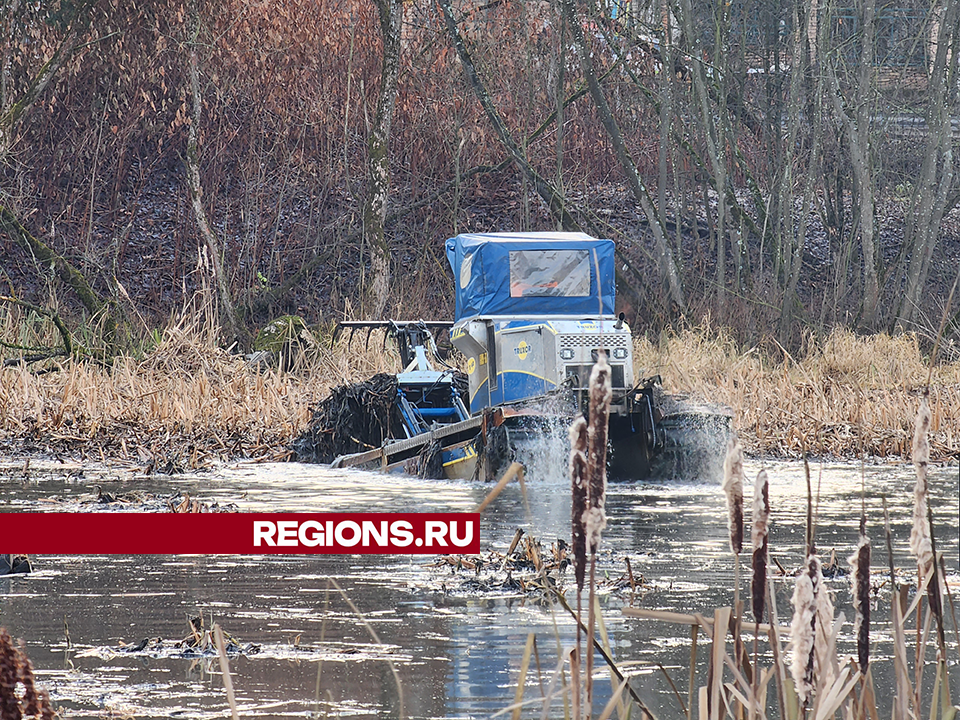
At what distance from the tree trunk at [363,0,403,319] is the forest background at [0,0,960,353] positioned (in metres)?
0.04

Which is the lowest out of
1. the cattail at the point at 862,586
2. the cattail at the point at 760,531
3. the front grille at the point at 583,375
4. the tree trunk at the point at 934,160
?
the cattail at the point at 862,586

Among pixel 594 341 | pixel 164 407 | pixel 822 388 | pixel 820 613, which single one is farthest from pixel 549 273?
pixel 820 613

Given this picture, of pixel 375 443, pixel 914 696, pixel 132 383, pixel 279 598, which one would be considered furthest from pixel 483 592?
pixel 132 383

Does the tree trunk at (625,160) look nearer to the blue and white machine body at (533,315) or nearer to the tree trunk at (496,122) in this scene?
the tree trunk at (496,122)

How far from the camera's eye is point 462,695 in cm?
538

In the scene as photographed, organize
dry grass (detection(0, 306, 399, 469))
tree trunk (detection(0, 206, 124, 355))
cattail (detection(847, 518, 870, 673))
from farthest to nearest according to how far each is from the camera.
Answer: tree trunk (detection(0, 206, 124, 355)), dry grass (detection(0, 306, 399, 469)), cattail (detection(847, 518, 870, 673))

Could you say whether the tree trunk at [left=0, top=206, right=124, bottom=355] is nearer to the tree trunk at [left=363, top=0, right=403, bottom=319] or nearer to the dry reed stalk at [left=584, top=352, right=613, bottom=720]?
the tree trunk at [left=363, top=0, right=403, bottom=319]

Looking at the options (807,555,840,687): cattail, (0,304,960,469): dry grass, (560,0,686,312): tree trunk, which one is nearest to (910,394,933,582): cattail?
(807,555,840,687): cattail

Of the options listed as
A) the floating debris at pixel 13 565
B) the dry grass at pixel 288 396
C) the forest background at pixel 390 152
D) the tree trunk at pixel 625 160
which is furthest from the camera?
the forest background at pixel 390 152

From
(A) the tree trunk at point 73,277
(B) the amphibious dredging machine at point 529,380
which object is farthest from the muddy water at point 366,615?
(A) the tree trunk at point 73,277

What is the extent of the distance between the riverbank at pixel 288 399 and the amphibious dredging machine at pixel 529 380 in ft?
4.45

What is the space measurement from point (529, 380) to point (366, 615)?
9.23 meters

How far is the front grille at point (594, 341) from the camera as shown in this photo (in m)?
15.9

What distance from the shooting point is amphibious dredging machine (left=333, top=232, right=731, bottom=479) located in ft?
50.1
